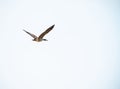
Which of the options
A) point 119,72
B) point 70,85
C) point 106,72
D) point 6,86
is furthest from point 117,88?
point 6,86

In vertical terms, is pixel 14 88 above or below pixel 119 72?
below

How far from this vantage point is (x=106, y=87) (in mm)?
33469

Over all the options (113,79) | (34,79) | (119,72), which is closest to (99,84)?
(113,79)

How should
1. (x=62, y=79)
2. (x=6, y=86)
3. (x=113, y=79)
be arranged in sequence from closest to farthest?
(x=6, y=86)
(x=113, y=79)
(x=62, y=79)

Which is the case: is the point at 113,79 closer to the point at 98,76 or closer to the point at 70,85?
the point at 98,76

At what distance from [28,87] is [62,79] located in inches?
254

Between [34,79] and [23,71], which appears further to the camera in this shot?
[34,79]

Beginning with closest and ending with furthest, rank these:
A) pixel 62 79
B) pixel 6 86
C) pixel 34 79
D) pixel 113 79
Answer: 1. pixel 6 86
2. pixel 113 79
3. pixel 34 79
4. pixel 62 79

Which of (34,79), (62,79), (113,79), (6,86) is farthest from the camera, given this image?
(62,79)

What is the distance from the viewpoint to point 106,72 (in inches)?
1344

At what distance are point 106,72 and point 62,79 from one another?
752cm

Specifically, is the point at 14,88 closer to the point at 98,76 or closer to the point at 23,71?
the point at 23,71

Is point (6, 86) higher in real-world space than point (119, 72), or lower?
lower

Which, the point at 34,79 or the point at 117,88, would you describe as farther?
the point at 34,79
